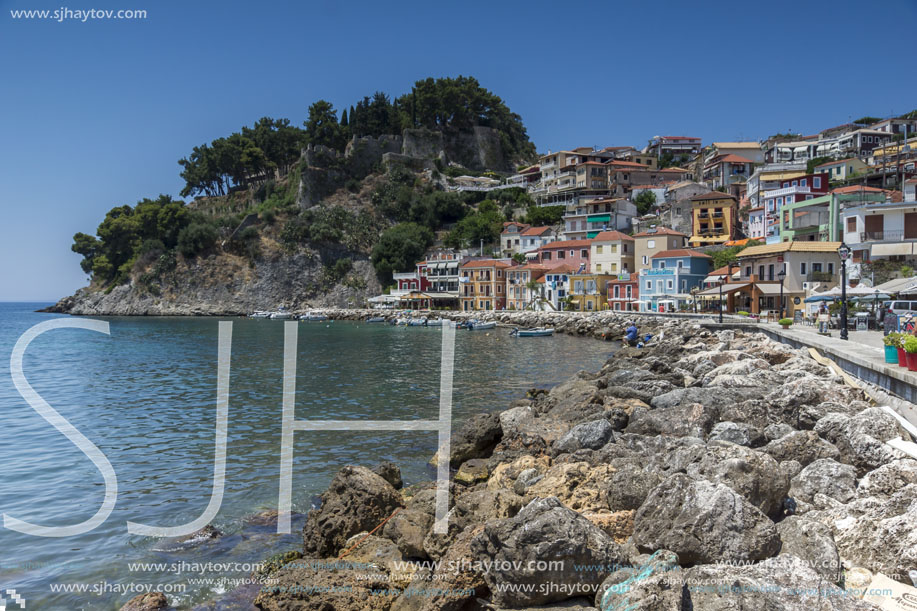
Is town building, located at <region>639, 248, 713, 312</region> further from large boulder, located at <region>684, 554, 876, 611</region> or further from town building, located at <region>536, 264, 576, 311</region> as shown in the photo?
large boulder, located at <region>684, 554, 876, 611</region>

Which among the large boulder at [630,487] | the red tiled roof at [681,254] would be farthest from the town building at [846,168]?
the large boulder at [630,487]

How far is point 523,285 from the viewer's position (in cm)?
6638

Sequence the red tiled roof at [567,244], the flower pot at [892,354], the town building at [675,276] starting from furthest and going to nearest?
the red tiled roof at [567,244] < the town building at [675,276] < the flower pot at [892,354]

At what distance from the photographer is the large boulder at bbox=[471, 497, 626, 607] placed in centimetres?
533

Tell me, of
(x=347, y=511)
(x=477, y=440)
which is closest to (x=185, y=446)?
(x=477, y=440)

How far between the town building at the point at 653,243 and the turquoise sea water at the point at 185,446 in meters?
29.5

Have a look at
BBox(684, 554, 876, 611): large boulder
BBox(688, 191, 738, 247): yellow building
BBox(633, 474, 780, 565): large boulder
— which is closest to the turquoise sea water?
BBox(633, 474, 780, 565): large boulder

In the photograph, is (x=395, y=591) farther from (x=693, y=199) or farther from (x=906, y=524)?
(x=693, y=199)

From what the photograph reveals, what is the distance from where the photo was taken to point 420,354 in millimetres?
35188

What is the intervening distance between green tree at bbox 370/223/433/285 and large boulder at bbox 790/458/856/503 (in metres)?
74.9

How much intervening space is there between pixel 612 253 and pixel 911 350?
175ft

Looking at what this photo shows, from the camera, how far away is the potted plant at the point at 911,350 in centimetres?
997

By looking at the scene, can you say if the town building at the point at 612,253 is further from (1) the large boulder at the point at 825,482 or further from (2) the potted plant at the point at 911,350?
(1) the large boulder at the point at 825,482

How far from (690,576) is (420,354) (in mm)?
30632
